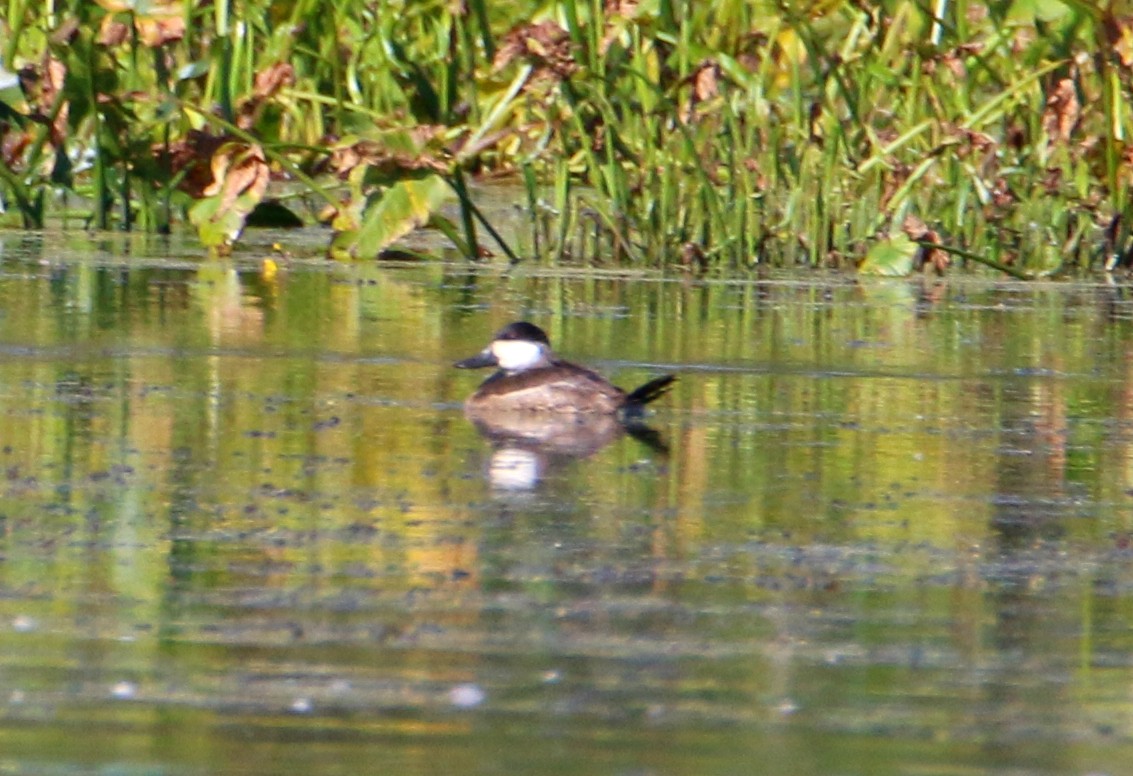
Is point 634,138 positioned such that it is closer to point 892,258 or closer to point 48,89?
point 892,258

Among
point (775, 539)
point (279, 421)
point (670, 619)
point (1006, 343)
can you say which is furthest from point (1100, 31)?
point (670, 619)

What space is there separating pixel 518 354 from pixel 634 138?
190 inches

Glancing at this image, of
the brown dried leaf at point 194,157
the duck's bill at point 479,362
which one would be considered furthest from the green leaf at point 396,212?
the duck's bill at point 479,362

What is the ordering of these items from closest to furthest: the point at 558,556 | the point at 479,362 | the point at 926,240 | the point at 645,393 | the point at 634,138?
the point at 558,556, the point at 645,393, the point at 479,362, the point at 926,240, the point at 634,138

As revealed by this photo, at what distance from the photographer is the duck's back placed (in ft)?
25.5

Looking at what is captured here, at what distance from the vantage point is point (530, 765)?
3.67 metres

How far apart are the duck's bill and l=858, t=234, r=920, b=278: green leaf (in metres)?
4.39

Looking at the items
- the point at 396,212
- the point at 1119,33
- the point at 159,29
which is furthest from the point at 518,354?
the point at 159,29

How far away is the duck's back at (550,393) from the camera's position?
7.77 metres

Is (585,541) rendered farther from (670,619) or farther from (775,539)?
(670,619)

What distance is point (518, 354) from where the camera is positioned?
8.21 m

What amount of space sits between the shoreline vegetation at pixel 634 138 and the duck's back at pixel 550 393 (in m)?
4.34

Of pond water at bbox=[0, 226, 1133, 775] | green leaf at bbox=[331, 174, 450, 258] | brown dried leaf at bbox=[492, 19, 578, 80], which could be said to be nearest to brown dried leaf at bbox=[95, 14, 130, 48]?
green leaf at bbox=[331, 174, 450, 258]

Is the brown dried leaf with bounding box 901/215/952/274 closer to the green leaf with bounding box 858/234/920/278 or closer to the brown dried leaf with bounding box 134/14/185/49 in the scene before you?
the green leaf with bounding box 858/234/920/278
